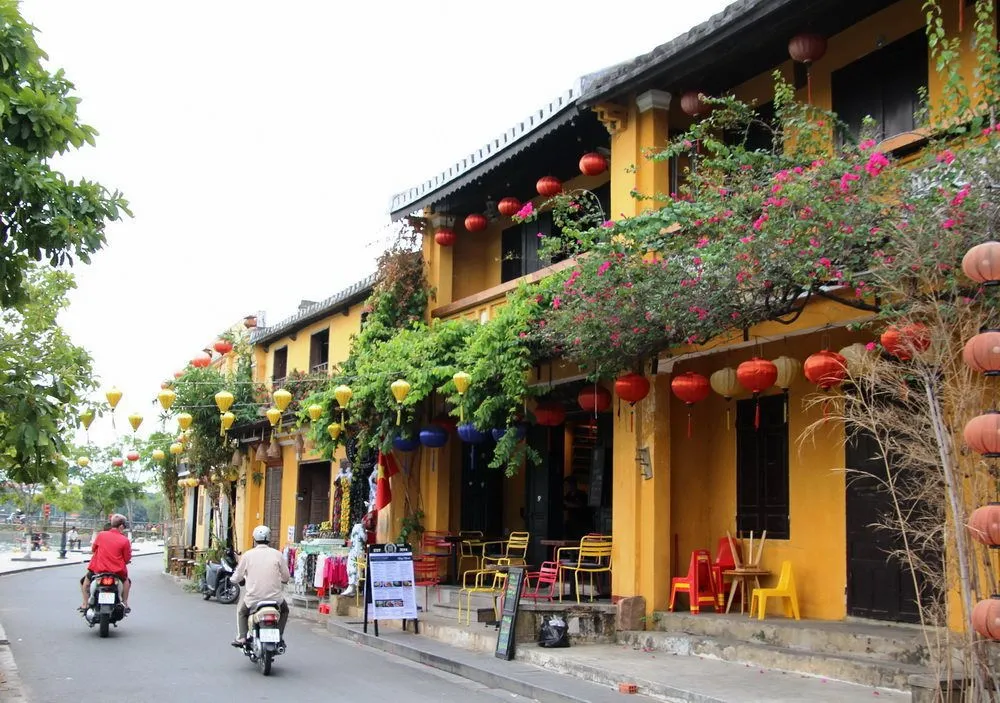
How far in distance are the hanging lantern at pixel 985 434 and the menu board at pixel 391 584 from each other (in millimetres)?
8978

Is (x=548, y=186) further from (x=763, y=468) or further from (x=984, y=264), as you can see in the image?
(x=984, y=264)

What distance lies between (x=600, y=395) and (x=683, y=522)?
2092mm

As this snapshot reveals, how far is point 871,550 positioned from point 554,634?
3869mm

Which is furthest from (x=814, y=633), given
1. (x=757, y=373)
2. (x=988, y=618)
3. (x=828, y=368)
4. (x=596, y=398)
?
(x=596, y=398)

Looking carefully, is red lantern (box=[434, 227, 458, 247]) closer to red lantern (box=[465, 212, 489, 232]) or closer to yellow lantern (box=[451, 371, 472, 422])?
red lantern (box=[465, 212, 489, 232])

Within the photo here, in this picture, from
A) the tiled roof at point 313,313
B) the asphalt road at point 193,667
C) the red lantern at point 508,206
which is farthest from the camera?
the tiled roof at point 313,313

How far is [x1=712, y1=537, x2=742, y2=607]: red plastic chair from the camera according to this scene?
12.9m

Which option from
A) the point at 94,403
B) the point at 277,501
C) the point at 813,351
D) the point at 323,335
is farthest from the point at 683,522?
the point at 277,501

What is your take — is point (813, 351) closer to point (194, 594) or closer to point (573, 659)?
point (573, 659)

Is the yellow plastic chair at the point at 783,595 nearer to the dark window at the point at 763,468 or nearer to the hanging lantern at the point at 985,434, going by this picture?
the dark window at the point at 763,468

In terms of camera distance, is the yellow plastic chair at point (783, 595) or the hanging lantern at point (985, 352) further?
the yellow plastic chair at point (783, 595)

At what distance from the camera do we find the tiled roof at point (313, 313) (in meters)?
21.4

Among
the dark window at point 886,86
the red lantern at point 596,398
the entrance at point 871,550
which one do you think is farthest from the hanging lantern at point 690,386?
the dark window at point 886,86

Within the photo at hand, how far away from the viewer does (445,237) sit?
1838 cm
